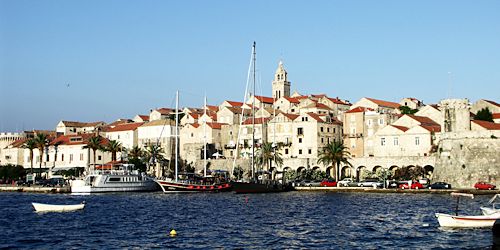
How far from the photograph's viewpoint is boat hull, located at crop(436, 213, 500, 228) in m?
37.6

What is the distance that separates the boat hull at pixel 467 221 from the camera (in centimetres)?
3761

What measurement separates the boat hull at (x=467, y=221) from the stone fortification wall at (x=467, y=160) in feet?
125

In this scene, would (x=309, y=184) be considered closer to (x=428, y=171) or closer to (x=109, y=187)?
(x=428, y=171)

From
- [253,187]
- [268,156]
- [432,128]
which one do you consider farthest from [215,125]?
[432,128]

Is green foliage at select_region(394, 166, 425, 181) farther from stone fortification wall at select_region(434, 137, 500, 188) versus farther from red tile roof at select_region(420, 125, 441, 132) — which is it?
red tile roof at select_region(420, 125, 441, 132)

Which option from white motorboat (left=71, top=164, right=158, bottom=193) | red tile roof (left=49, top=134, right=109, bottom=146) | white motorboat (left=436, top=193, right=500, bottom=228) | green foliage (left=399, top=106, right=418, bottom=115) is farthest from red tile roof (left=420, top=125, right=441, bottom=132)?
red tile roof (left=49, top=134, right=109, bottom=146)

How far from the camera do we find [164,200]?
66.5m

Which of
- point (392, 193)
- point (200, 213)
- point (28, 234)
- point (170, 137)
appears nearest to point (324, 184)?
point (392, 193)

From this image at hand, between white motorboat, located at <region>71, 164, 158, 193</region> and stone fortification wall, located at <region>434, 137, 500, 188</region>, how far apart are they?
36.6 m

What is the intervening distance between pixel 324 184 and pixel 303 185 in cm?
326

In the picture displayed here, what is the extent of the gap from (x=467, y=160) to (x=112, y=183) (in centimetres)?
4277

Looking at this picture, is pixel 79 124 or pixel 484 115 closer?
pixel 484 115

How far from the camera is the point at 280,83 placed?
513 ft

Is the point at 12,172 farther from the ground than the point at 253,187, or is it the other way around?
the point at 12,172
